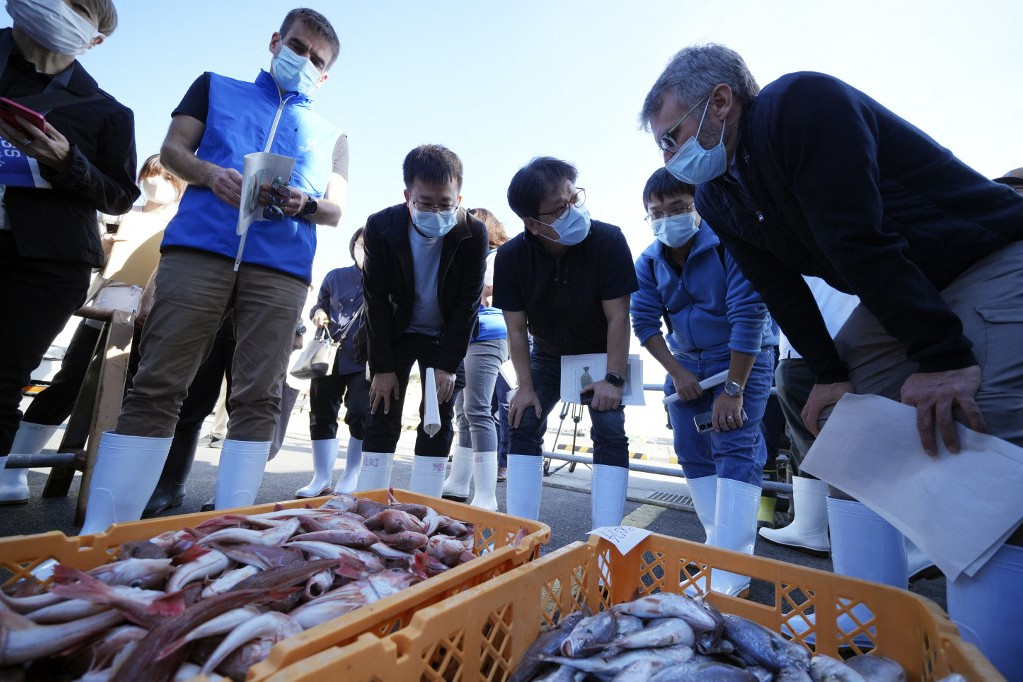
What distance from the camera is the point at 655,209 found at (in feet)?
8.92

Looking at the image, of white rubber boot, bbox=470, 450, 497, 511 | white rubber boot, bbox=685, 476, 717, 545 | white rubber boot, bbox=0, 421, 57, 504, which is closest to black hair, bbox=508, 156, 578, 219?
white rubber boot, bbox=685, 476, 717, 545

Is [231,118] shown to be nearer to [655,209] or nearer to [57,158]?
[57,158]

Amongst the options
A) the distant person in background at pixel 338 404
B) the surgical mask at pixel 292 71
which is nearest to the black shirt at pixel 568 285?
the surgical mask at pixel 292 71

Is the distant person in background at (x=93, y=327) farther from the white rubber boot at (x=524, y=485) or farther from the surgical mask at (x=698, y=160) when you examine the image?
the surgical mask at (x=698, y=160)

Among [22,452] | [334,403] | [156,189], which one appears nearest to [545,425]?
[334,403]

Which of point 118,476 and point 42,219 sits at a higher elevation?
point 42,219

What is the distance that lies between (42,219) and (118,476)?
1.14 m

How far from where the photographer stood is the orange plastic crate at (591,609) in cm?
81

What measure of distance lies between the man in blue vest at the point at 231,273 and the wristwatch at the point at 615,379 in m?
1.53

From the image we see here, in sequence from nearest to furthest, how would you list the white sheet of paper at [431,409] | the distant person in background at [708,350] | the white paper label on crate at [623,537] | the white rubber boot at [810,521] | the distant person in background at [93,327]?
the white paper label on crate at [623,537], the distant person in background at [708,350], the white sheet of paper at [431,409], the distant person in background at [93,327], the white rubber boot at [810,521]

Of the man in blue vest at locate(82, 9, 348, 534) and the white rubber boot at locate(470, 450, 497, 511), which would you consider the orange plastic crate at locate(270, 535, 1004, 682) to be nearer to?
the man in blue vest at locate(82, 9, 348, 534)

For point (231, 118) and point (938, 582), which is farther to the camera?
point (938, 582)

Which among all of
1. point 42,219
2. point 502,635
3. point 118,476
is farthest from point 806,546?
point 42,219

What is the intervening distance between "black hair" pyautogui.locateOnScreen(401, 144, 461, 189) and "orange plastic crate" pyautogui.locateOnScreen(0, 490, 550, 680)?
1.69m
